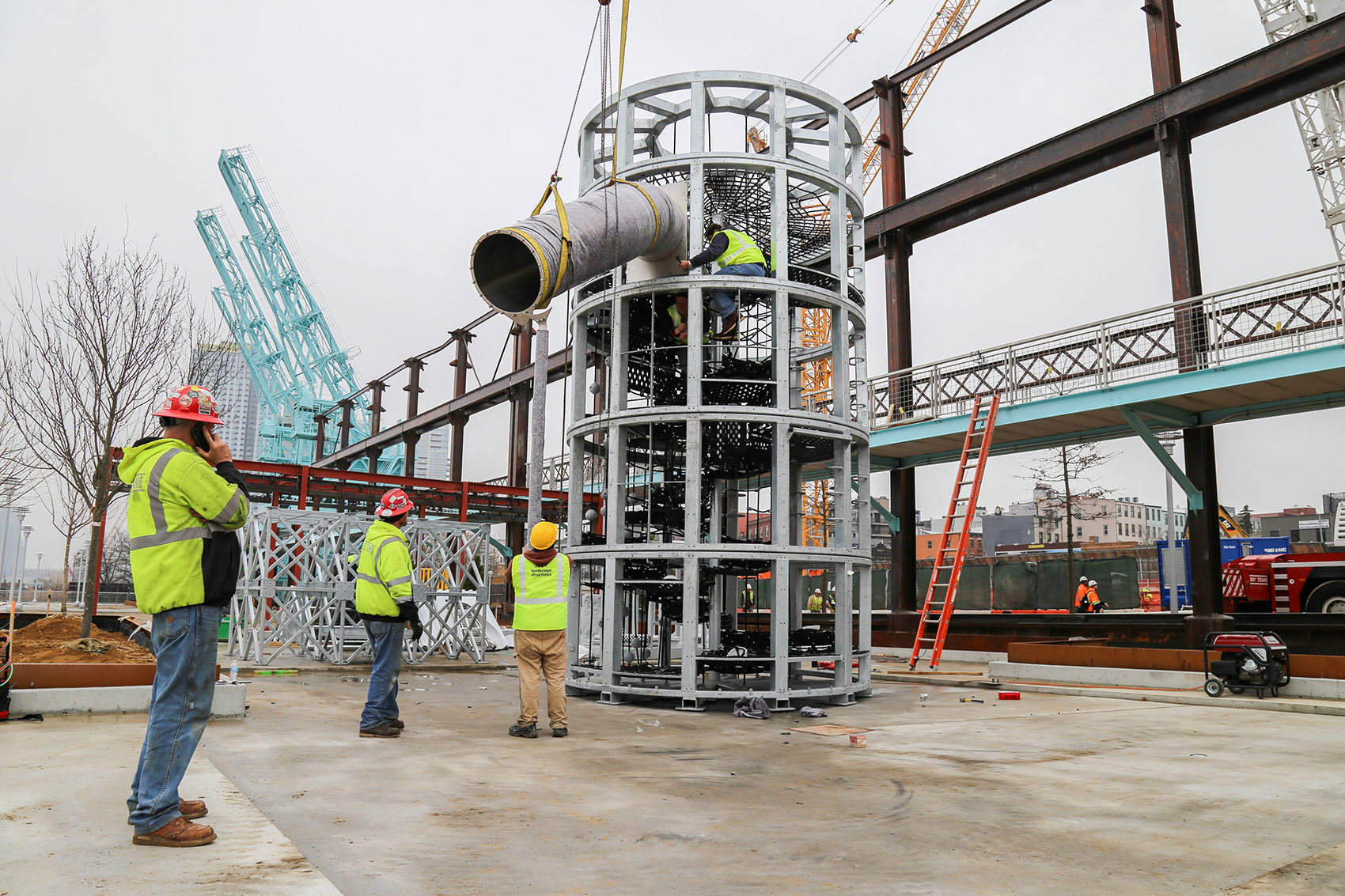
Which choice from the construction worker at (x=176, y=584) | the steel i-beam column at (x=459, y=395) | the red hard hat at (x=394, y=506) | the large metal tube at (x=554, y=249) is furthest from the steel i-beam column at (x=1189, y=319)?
the steel i-beam column at (x=459, y=395)

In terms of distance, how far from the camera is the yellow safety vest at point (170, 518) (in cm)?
410

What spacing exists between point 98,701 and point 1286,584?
18.5 metres

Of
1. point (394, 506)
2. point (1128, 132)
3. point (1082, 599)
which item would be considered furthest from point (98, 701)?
point (1082, 599)

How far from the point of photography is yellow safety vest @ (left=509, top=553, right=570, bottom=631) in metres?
8.16

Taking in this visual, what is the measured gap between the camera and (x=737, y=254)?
11.1m

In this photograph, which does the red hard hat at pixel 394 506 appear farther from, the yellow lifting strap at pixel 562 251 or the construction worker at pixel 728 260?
the construction worker at pixel 728 260

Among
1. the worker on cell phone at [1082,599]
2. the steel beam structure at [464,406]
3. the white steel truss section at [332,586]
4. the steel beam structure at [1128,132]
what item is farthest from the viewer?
the steel beam structure at [464,406]

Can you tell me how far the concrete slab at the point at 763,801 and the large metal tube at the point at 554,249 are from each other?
4.04m

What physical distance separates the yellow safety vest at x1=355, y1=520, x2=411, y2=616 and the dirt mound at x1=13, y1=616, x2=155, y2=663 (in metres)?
3.27

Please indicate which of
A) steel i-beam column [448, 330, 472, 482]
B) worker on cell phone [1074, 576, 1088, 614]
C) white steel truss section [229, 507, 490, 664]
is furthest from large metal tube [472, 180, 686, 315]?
steel i-beam column [448, 330, 472, 482]

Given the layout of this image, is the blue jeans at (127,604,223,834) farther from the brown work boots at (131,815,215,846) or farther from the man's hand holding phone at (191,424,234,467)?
the man's hand holding phone at (191,424,234,467)

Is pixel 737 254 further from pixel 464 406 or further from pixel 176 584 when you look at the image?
pixel 464 406

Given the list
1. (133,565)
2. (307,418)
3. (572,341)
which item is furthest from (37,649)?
(307,418)

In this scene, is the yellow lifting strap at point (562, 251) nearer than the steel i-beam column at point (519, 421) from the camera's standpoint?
Yes
